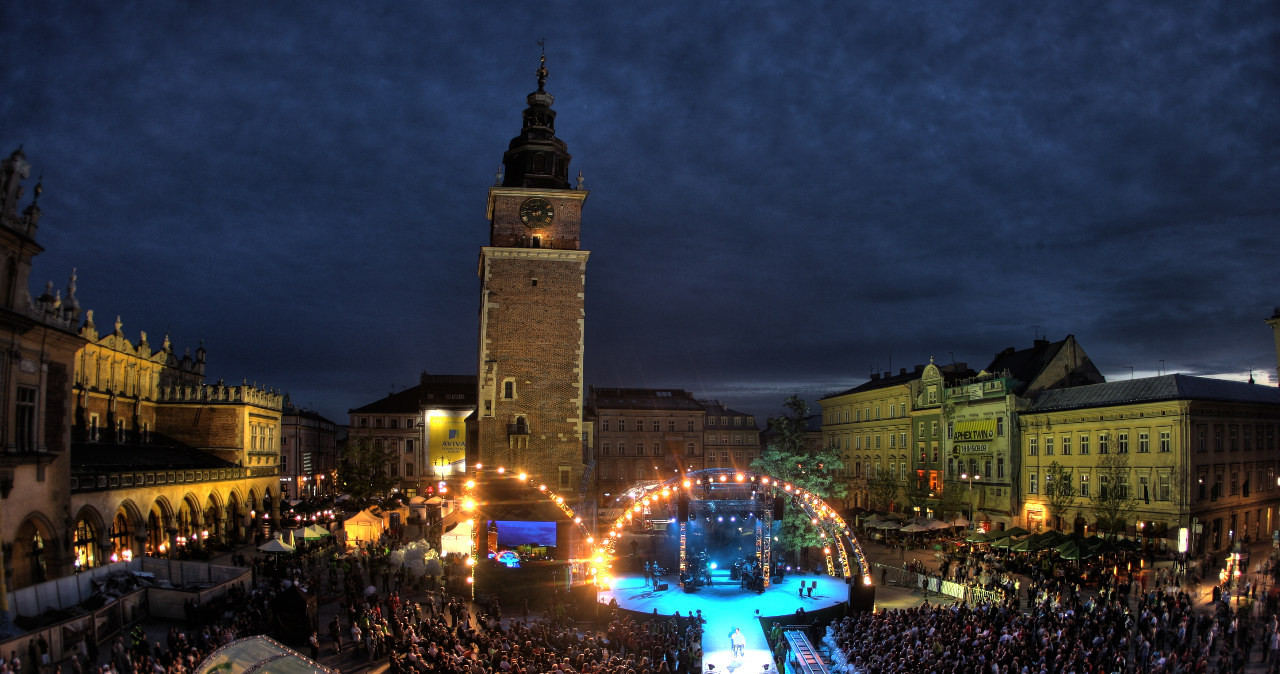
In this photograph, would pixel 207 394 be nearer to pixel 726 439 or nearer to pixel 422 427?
pixel 422 427

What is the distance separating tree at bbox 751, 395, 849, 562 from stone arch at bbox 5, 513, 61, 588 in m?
28.2

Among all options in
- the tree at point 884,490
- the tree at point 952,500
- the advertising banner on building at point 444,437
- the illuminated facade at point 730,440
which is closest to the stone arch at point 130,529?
the tree at point 952,500

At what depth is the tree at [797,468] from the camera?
40.8m

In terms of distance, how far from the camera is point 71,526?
25844 millimetres

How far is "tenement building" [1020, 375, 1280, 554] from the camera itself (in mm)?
39344

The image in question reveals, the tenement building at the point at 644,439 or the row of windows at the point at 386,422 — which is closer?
the tenement building at the point at 644,439

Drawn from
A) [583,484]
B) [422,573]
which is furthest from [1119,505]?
[422,573]

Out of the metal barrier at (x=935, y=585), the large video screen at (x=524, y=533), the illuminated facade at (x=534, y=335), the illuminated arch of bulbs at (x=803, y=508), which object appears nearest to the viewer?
the metal barrier at (x=935, y=585)

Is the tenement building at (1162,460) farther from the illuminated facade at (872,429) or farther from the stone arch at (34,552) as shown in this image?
the stone arch at (34,552)

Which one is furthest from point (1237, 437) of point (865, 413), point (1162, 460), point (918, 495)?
point (865, 413)

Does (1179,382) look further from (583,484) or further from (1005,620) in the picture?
(583,484)

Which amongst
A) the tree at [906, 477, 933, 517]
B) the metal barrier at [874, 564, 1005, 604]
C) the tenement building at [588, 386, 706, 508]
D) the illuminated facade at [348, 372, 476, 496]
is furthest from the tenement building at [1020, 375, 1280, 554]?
Answer: the illuminated facade at [348, 372, 476, 496]

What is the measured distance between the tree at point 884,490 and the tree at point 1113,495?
15.6 metres

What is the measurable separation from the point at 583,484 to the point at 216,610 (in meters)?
24.5
